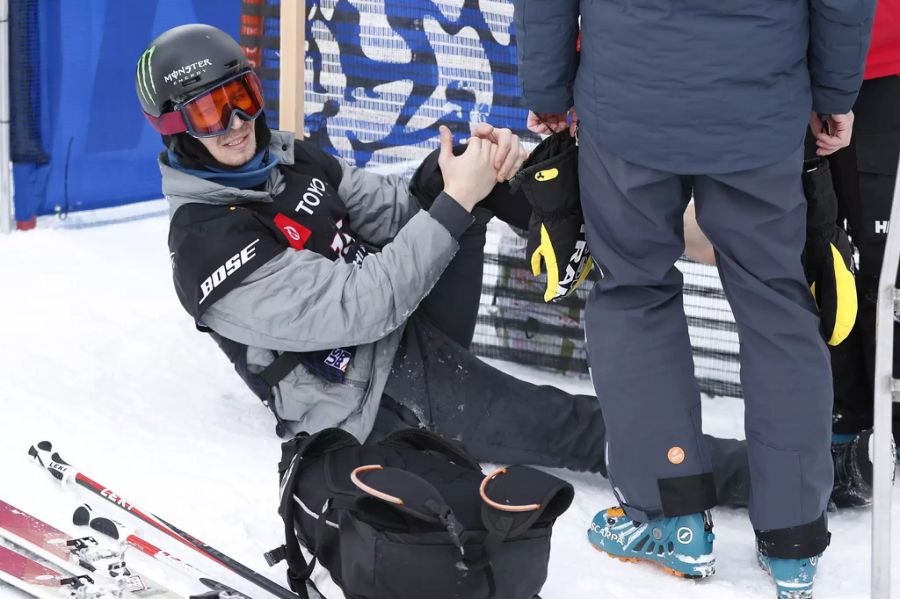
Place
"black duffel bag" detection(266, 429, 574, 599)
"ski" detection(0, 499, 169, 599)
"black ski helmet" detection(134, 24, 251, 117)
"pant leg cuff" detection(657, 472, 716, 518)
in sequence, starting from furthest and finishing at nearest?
"black ski helmet" detection(134, 24, 251, 117) → "pant leg cuff" detection(657, 472, 716, 518) → "ski" detection(0, 499, 169, 599) → "black duffel bag" detection(266, 429, 574, 599)

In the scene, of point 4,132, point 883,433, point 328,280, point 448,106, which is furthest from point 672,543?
point 4,132

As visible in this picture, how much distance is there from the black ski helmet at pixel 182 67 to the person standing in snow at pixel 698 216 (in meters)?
0.96

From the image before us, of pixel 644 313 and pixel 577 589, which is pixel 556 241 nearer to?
pixel 644 313

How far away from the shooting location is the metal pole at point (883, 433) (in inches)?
91.7

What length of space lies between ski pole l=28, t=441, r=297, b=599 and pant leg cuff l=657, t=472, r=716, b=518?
891 mm

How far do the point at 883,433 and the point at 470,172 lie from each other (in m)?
1.35

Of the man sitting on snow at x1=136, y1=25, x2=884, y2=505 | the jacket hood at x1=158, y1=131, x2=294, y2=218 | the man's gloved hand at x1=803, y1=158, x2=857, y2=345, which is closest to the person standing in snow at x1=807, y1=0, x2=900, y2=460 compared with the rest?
the man's gloved hand at x1=803, y1=158, x2=857, y2=345

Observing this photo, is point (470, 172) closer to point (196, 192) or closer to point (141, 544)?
point (196, 192)

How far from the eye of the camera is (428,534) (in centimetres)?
226

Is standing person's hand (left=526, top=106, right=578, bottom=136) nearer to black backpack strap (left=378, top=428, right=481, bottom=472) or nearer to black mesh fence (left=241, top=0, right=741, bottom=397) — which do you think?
black backpack strap (left=378, top=428, right=481, bottom=472)

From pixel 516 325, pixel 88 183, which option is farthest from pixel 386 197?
pixel 88 183

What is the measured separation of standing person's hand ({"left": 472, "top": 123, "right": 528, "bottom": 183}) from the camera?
10.9 feet

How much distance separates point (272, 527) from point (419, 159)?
183 cm

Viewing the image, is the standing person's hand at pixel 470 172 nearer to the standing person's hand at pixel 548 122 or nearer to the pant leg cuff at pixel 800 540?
the standing person's hand at pixel 548 122
